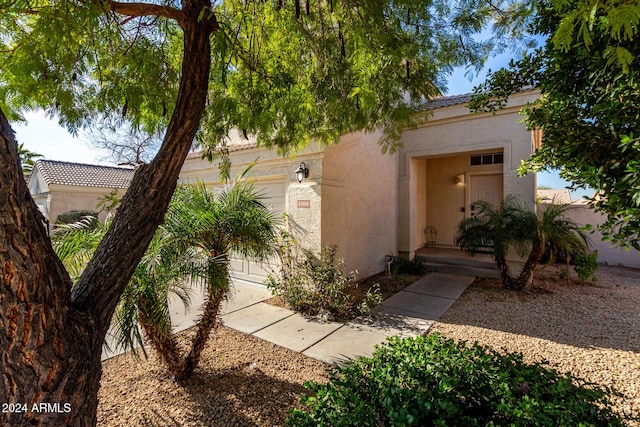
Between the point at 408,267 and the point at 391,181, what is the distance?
8.94ft

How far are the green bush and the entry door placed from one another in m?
8.40

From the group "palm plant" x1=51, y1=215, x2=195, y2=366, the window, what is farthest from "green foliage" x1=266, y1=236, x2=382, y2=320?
the window

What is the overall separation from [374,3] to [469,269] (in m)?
7.63

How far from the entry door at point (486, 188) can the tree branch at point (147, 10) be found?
957 centimetres

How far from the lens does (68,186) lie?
16.2 meters

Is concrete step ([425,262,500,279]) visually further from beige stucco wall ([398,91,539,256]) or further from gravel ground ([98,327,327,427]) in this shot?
gravel ground ([98,327,327,427])

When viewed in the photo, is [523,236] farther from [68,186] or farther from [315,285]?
[68,186]

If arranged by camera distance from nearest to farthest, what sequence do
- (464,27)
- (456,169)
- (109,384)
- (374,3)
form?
(374,3) → (109,384) → (464,27) → (456,169)

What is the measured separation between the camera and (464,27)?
356 centimetres

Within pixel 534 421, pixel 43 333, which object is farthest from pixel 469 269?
pixel 43 333

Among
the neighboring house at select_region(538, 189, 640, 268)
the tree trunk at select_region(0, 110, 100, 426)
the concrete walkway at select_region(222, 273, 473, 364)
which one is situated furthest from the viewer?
the neighboring house at select_region(538, 189, 640, 268)

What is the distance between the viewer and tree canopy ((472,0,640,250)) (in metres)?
1.65

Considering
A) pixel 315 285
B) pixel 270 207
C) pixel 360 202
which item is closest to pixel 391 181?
pixel 360 202

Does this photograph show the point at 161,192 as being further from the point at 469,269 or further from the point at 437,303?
the point at 469,269
